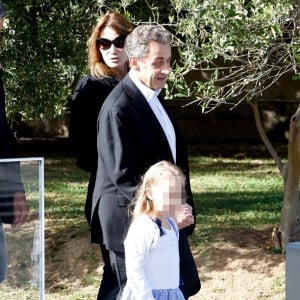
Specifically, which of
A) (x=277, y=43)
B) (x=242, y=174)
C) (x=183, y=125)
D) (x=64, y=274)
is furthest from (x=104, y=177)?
(x=183, y=125)

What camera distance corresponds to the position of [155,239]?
416 cm

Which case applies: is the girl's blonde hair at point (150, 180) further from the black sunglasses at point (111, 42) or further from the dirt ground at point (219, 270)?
the dirt ground at point (219, 270)

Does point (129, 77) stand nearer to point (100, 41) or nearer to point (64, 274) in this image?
point (100, 41)

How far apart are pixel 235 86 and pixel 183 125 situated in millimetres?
11172

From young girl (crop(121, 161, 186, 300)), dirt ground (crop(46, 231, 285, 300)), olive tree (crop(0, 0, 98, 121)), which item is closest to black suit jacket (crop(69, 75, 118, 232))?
young girl (crop(121, 161, 186, 300))

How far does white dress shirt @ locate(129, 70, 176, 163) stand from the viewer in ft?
14.9

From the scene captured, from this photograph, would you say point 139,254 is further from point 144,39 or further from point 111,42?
point 111,42

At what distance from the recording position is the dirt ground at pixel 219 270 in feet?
24.1

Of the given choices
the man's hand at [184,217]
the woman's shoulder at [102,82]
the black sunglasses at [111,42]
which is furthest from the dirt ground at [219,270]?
the man's hand at [184,217]

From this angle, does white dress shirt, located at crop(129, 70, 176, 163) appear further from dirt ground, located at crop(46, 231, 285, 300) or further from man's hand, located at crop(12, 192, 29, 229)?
dirt ground, located at crop(46, 231, 285, 300)

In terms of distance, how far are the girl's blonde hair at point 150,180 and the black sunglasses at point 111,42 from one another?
1.03 meters

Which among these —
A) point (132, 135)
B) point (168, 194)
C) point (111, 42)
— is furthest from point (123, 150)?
point (111, 42)

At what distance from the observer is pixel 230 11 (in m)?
6.17

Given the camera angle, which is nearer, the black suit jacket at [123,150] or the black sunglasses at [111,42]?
the black suit jacket at [123,150]
